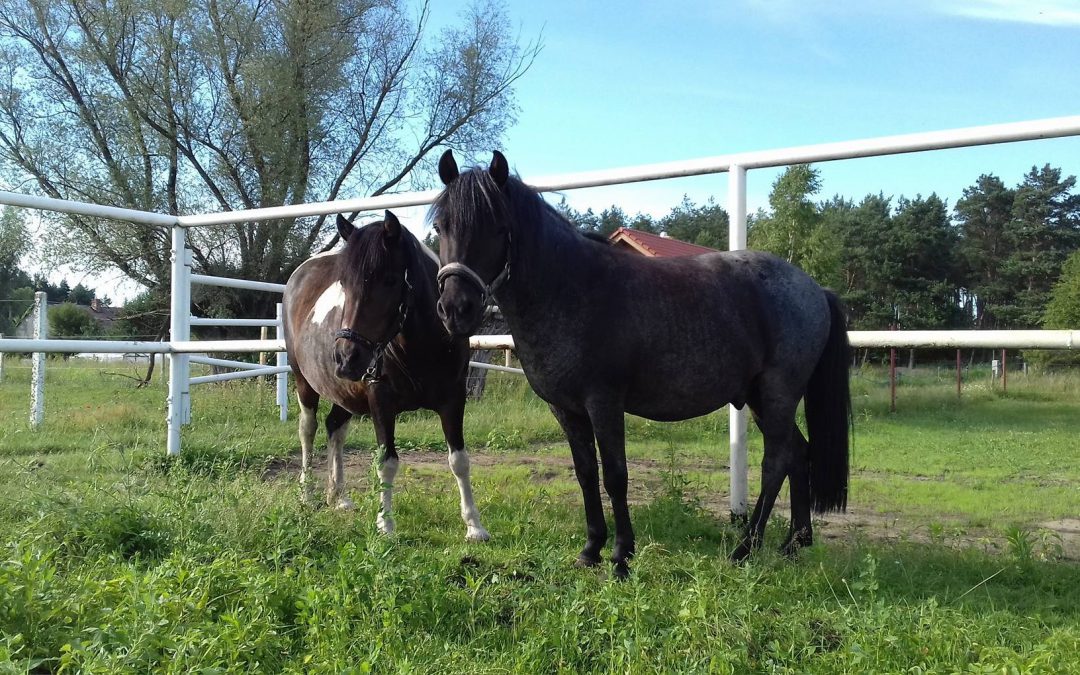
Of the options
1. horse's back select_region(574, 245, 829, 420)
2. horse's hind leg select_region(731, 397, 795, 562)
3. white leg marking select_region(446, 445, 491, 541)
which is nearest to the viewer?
horse's back select_region(574, 245, 829, 420)

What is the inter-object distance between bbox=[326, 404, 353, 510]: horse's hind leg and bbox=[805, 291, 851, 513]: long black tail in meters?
2.56

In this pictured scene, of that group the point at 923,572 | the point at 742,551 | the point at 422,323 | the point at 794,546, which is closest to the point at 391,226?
the point at 422,323

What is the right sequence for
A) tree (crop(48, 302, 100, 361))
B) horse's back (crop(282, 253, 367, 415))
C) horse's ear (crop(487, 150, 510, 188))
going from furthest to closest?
tree (crop(48, 302, 100, 361)) < horse's back (crop(282, 253, 367, 415)) < horse's ear (crop(487, 150, 510, 188))

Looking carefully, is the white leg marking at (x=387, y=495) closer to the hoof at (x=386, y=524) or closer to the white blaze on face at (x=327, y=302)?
the hoof at (x=386, y=524)

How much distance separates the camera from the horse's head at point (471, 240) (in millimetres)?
2781

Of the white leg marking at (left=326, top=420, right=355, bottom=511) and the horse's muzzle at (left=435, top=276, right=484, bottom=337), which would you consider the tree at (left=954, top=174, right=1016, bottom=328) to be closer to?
the white leg marking at (left=326, top=420, right=355, bottom=511)

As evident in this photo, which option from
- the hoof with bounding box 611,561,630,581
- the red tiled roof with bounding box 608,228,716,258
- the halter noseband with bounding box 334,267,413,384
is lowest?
the hoof with bounding box 611,561,630,581

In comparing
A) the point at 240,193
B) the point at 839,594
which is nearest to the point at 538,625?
the point at 839,594

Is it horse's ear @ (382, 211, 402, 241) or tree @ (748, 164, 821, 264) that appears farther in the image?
tree @ (748, 164, 821, 264)

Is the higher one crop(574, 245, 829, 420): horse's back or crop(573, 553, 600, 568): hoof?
crop(574, 245, 829, 420): horse's back

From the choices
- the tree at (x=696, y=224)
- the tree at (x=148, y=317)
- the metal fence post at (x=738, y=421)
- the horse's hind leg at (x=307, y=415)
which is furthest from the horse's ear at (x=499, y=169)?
the tree at (x=696, y=224)

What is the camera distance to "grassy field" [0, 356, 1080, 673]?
219 cm

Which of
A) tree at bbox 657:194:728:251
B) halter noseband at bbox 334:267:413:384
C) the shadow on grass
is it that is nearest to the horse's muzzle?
halter noseband at bbox 334:267:413:384

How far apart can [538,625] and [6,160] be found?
768 inches
